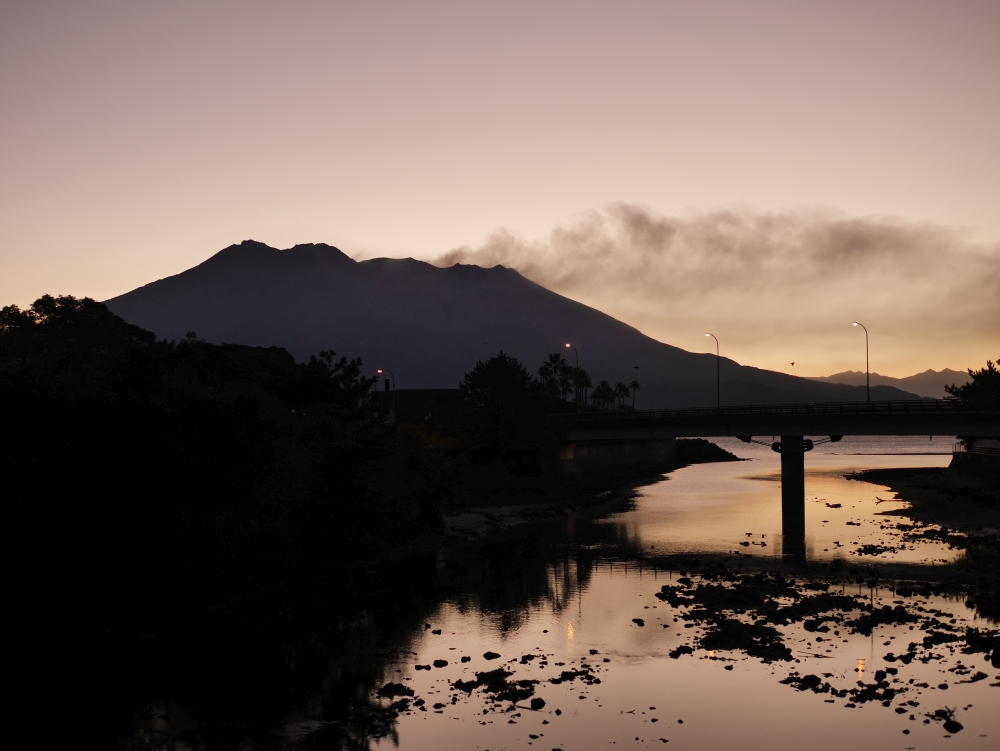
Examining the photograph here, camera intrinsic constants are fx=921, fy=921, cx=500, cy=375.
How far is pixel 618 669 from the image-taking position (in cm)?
3600

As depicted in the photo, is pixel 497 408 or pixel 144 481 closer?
pixel 144 481

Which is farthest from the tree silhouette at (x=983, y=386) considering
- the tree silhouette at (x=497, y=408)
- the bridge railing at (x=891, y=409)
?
the tree silhouette at (x=497, y=408)

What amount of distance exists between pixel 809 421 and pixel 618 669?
7381 centimetres

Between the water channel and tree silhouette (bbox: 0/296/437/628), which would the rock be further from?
tree silhouette (bbox: 0/296/437/628)

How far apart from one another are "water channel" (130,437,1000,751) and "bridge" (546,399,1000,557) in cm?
2224

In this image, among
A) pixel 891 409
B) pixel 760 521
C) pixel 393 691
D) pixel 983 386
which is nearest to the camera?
pixel 393 691

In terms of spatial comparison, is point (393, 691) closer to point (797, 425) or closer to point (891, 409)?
point (891, 409)

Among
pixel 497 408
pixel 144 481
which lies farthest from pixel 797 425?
pixel 144 481

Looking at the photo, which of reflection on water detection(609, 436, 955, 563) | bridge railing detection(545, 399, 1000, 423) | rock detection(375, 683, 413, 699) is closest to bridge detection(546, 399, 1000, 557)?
bridge railing detection(545, 399, 1000, 423)

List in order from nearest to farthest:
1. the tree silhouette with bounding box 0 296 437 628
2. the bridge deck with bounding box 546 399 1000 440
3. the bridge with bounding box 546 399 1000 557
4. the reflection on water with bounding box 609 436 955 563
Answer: the tree silhouette with bounding box 0 296 437 628 → the reflection on water with bounding box 609 436 955 563 → the bridge with bounding box 546 399 1000 557 → the bridge deck with bounding box 546 399 1000 440

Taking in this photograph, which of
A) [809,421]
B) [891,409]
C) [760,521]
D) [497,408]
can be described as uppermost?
[497,408]

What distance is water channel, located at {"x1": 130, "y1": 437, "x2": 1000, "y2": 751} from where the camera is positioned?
2903cm

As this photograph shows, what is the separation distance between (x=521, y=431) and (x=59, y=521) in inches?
2903

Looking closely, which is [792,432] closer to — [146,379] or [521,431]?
[521,431]
